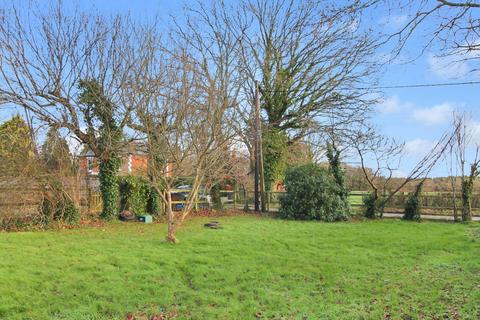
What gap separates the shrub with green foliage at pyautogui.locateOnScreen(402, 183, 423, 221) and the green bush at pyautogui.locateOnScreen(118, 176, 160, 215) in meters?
9.90

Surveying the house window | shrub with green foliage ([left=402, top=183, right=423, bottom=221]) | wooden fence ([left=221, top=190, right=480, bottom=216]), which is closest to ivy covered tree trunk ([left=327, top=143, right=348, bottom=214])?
wooden fence ([left=221, top=190, right=480, bottom=216])

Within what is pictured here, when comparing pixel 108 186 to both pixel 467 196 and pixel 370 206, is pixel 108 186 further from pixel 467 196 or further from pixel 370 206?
pixel 467 196

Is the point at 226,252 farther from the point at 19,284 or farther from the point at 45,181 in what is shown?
the point at 45,181

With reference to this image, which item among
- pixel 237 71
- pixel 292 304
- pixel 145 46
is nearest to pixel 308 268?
pixel 292 304

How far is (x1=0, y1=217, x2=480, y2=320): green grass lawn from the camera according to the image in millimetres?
5059

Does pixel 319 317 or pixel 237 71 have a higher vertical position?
pixel 237 71

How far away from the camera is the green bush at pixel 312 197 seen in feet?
49.0

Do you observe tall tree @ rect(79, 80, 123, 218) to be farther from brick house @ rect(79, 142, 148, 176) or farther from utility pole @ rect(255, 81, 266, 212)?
utility pole @ rect(255, 81, 266, 212)

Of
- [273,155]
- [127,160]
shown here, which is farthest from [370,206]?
[127,160]

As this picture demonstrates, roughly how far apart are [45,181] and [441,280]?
10654 mm

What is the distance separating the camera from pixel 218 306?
5.25 meters

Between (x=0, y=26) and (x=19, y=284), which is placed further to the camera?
(x=0, y=26)

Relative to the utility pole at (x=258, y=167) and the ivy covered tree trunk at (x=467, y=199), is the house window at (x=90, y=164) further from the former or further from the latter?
the ivy covered tree trunk at (x=467, y=199)

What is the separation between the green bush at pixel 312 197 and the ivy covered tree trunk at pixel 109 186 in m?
6.75
